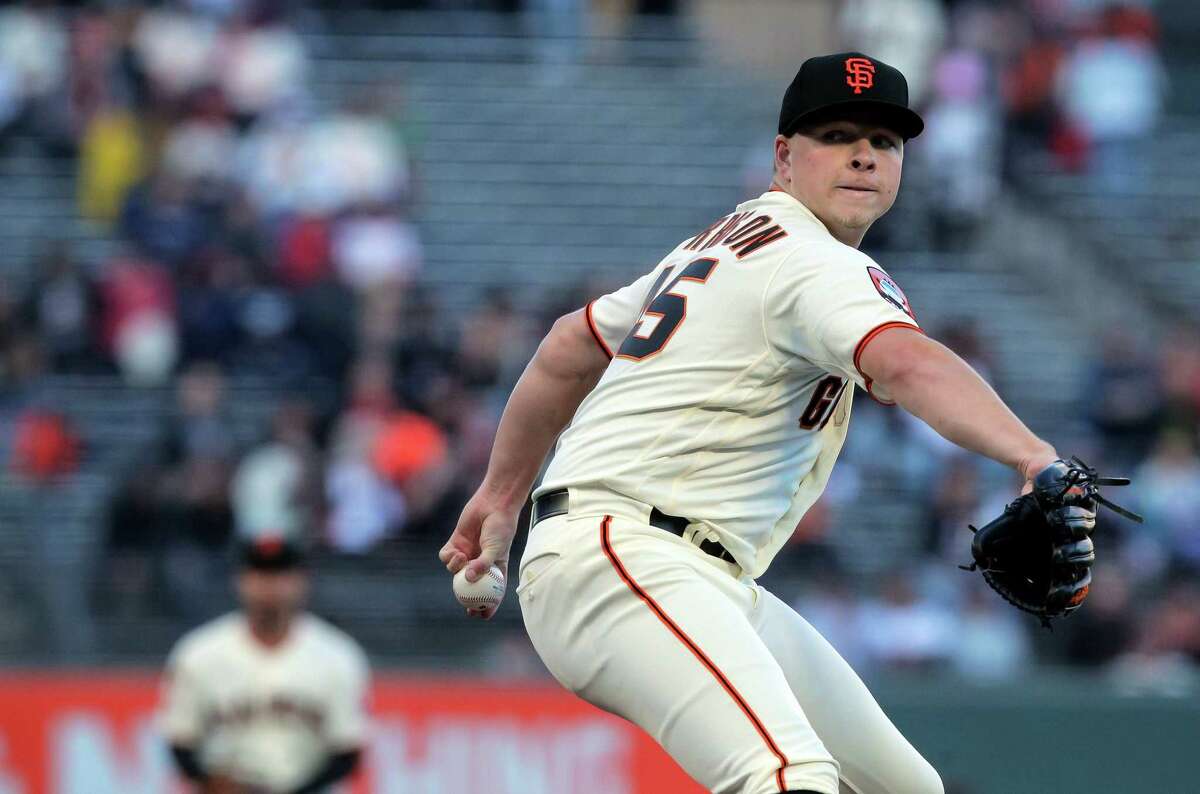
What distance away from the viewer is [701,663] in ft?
13.7

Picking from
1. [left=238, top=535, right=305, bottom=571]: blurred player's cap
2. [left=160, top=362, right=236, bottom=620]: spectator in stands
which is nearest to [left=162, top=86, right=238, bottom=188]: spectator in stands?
[left=160, top=362, right=236, bottom=620]: spectator in stands

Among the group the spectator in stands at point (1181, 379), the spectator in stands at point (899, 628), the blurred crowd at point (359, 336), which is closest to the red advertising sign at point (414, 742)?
the blurred crowd at point (359, 336)

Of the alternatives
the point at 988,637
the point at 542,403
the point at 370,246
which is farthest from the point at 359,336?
the point at 542,403

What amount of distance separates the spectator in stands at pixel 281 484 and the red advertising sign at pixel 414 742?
4.25 ft

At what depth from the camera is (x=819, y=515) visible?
11914 mm

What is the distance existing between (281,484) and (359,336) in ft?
6.28

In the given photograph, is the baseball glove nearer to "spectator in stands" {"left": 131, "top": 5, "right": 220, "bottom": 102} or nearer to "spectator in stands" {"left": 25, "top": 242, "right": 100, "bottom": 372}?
"spectator in stands" {"left": 25, "top": 242, "right": 100, "bottom": 372}

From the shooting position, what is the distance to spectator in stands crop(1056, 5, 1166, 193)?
1677 cm

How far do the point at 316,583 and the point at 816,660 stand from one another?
6.90 meters

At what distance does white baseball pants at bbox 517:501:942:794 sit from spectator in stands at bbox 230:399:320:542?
698 centimetres

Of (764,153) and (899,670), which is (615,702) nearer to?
(899,670)

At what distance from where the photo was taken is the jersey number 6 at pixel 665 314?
4453 millimetres

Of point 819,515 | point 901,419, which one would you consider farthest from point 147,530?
point 901,419

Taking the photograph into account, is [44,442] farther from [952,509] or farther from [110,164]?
[952,509]
